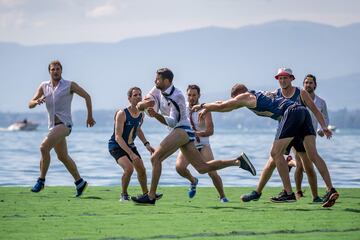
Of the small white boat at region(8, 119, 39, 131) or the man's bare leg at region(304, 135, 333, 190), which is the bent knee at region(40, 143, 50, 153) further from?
the small white boat at region(8, 119, 39, 131)

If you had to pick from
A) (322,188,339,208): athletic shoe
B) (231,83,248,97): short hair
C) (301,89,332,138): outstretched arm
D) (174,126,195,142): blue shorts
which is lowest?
(322,188,339,208): athletic shoe

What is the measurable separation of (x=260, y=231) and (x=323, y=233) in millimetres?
734

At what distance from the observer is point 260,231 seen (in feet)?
40.3

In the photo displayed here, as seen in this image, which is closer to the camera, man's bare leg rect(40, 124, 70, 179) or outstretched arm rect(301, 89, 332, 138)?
outstretched arm rect(301, 89, 332, 138)

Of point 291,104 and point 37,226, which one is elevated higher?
point 291,104

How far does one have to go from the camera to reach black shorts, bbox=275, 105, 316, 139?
15.1 m

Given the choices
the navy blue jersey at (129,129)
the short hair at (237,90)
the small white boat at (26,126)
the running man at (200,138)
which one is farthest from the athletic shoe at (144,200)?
the small white boat at (26,126)

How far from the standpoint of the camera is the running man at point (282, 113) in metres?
14.9

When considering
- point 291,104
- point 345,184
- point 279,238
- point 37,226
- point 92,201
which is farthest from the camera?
point 345,184

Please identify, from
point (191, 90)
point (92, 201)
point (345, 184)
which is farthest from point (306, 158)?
point (345, 184)

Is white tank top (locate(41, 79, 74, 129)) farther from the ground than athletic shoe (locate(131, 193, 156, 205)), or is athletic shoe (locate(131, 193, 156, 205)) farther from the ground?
white tank top (locate(41, 79, 74, 129))

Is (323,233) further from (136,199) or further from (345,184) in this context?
(345,184)

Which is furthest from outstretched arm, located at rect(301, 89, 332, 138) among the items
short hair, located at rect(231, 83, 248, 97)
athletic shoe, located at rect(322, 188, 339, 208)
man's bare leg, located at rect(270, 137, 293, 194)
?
athletic shoe, located at rect(322, 188, 339, 208)

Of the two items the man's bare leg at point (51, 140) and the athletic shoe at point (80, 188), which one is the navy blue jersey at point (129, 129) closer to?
the man's bare leg at point (51, 140)
